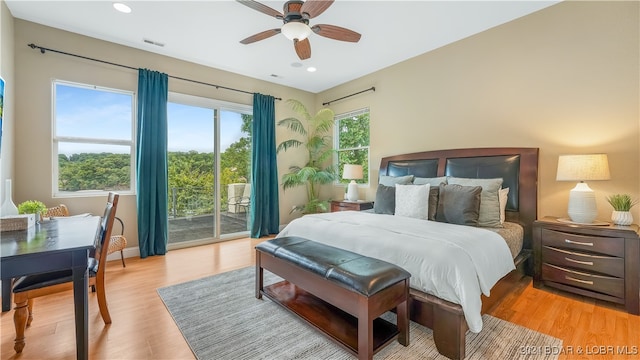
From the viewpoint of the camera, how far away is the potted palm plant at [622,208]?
8.02ft

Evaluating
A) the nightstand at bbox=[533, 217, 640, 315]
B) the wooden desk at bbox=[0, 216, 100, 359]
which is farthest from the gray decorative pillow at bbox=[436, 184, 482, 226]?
the wooden desk at bbox=[0, 216, 100, 359]

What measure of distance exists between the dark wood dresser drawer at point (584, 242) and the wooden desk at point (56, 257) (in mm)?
3709

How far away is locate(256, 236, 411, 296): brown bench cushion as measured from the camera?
5.44ft

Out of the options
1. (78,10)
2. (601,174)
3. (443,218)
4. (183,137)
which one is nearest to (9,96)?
(78,10)

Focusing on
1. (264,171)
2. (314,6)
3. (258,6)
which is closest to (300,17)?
(314,6)

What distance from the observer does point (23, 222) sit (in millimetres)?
1882

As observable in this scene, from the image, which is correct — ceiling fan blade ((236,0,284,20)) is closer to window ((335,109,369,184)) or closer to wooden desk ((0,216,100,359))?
wooden desk ((0,216,100,359))

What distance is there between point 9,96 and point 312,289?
390cm

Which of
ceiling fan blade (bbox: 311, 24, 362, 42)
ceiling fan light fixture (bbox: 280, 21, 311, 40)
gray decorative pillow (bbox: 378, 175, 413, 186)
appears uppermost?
ceiling fan blade (bbox: 311, 24, 362, 42)

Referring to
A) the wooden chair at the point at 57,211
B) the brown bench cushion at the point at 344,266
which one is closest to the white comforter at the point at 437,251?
the brown bench cushion at the point at 344,266

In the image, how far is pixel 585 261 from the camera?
8.15 ft

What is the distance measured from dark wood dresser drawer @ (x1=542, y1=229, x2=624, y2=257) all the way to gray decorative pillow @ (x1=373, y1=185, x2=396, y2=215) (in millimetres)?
1497

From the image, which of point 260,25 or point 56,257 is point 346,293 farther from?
point 260,25

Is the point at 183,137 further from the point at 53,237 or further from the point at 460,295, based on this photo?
the point at 460,295
